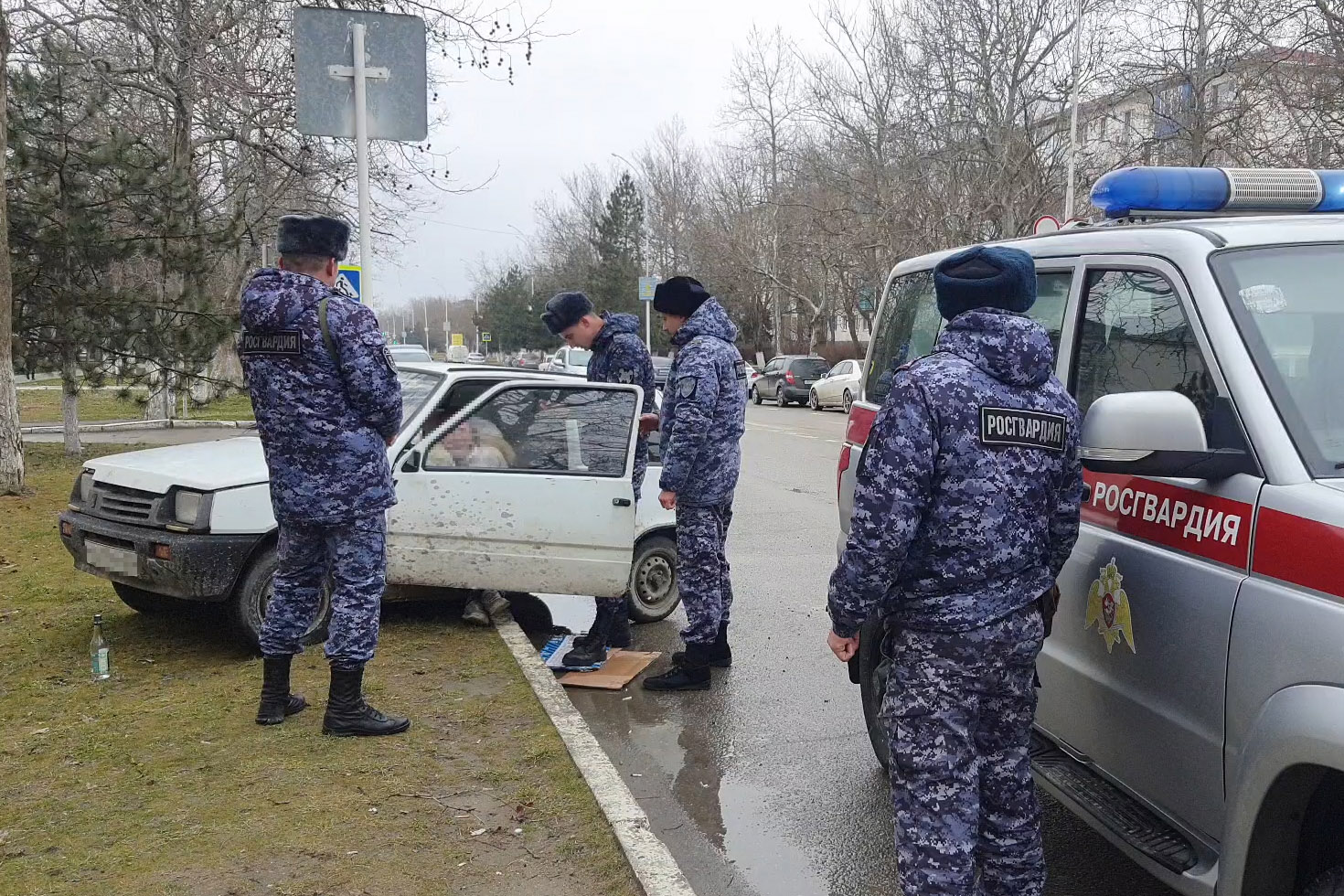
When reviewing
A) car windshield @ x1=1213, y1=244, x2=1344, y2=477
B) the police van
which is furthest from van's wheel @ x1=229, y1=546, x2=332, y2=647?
car windshield @ x1=1213, y1=244, x2=1344, y2=477

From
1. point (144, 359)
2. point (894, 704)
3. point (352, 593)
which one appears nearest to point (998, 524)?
point (894, 704)

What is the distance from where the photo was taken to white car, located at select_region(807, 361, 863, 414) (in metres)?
30.6

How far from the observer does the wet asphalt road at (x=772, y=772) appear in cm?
366

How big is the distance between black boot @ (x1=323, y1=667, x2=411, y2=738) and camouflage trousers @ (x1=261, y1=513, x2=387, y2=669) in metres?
0.06

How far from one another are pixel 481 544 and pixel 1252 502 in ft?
13.5

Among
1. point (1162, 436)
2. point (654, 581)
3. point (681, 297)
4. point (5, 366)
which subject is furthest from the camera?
point (5, 366)

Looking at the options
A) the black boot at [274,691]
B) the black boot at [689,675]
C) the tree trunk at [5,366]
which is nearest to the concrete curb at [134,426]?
the tree trunk at [5,366]

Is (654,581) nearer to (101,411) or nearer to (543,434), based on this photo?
(543,434)

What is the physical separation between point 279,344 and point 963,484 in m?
2.77

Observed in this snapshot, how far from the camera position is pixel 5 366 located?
1027 cm

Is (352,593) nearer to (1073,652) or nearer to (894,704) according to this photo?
(894,704)

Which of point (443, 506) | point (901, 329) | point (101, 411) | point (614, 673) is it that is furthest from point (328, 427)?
point (101, 411)

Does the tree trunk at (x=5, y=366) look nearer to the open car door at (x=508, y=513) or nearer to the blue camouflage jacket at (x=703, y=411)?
the open car door at (x=508, y=513)

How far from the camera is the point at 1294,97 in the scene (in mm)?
17781
